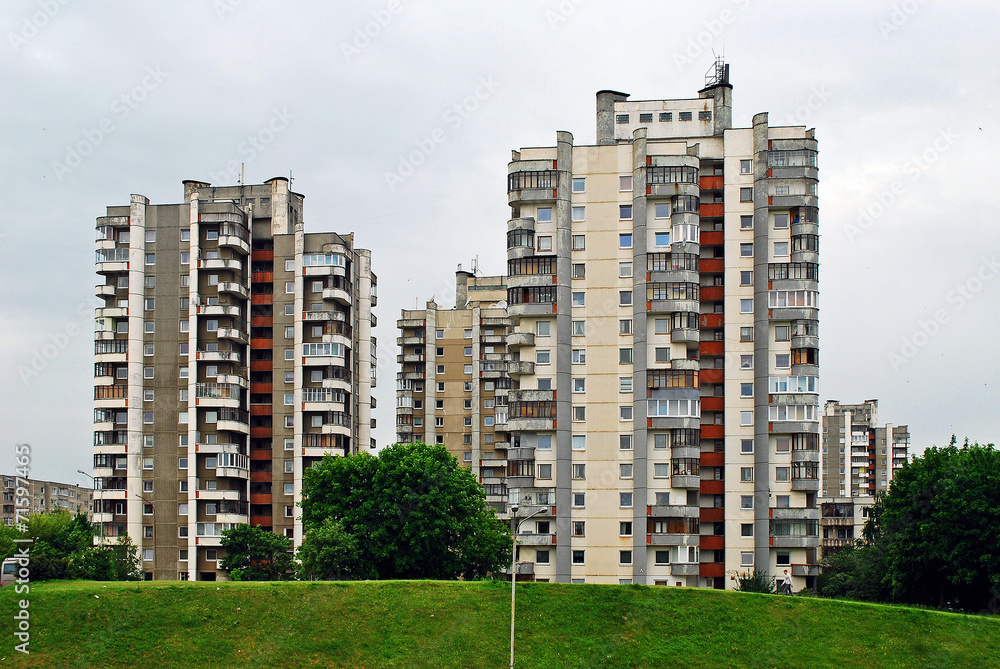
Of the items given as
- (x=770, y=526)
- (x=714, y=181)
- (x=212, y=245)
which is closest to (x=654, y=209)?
(x=714, y=181)

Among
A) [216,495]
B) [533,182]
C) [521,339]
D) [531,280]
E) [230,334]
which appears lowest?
[216,495]

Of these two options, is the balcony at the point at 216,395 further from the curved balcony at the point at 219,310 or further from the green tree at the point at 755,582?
the green tree at the point at 755,582

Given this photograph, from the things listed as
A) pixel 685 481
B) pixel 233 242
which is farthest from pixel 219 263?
pixel 685 481

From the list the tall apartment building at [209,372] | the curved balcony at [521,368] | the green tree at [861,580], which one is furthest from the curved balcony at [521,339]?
the green tree at [861,580]

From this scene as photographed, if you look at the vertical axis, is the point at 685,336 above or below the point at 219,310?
below

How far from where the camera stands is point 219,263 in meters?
105

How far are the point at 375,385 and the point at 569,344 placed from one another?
4346 centimetres

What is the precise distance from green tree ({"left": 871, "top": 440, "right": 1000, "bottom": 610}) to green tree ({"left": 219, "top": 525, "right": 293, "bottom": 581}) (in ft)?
173

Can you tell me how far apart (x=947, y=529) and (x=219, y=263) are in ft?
250

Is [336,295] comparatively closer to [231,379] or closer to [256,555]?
[231,379]

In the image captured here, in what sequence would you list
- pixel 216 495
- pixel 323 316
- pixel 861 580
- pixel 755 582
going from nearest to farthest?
pixel 755 582, pixel 861 580, pixel 216 495, pixel 323 316

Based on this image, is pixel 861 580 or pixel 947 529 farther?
pixel 861 580

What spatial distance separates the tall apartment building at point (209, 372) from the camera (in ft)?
337

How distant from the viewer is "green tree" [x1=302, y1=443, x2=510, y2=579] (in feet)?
246
